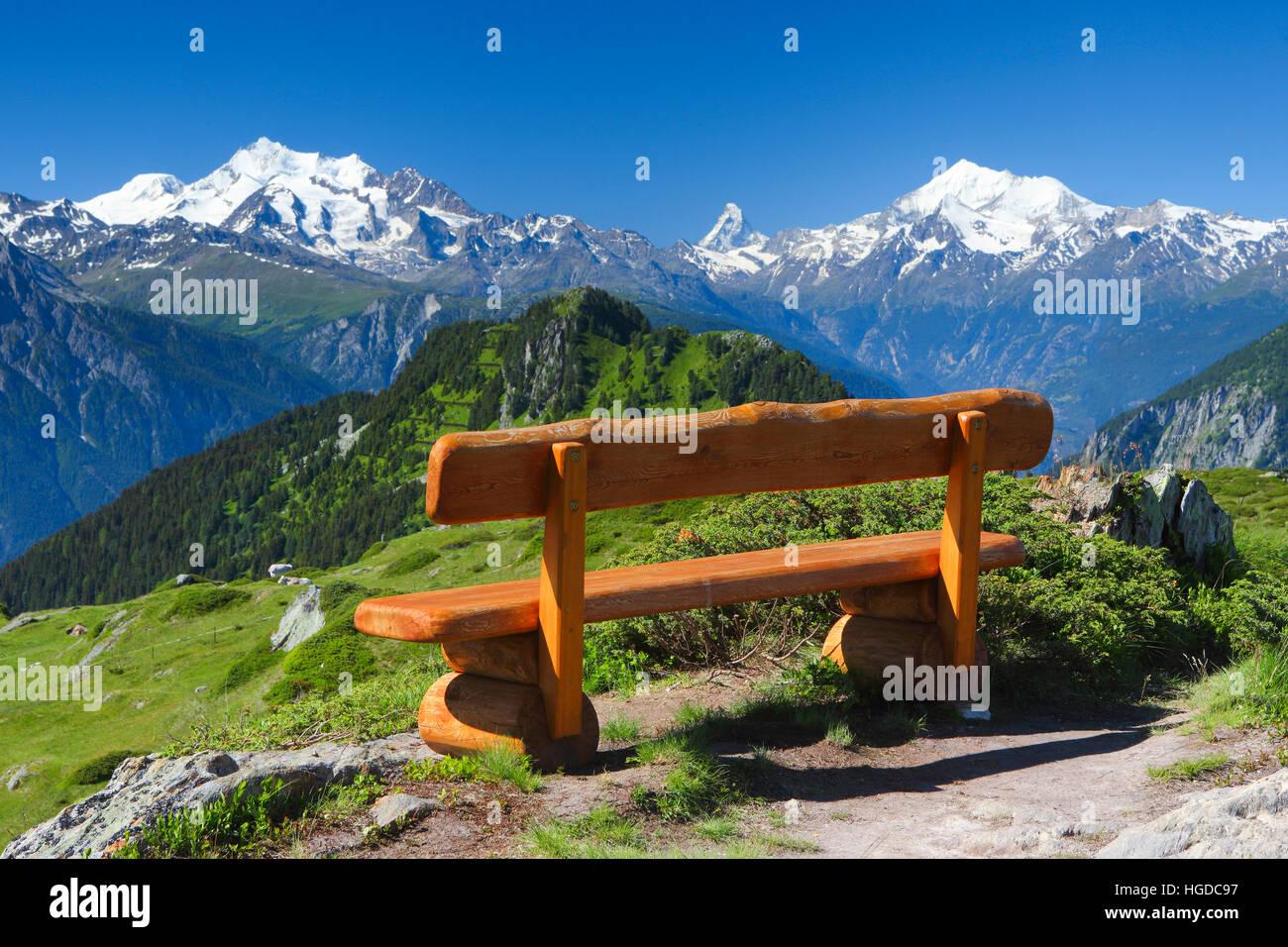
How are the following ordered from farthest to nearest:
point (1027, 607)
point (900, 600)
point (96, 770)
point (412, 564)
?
point (412, 564), point (96, 770), point (1027, 607), point (900, 600)

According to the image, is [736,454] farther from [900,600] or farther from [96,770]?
[96,770]

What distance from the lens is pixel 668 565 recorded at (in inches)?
306

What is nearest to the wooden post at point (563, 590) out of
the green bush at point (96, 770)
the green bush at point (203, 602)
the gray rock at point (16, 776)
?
the green bush at point (96, 770)

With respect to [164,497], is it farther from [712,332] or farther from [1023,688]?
[1023,688]

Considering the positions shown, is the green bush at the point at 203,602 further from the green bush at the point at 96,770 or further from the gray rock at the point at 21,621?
the gray rock at the point at 21,621

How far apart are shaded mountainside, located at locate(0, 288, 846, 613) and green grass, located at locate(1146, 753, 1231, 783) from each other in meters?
135

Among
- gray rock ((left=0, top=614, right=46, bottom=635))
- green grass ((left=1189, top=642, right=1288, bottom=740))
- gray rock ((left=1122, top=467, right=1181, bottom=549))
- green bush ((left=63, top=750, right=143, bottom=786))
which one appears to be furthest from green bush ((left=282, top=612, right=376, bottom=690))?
gray rock ((left=0, top=614, right=46, bottom=635))

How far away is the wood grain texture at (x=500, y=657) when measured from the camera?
6.37 m

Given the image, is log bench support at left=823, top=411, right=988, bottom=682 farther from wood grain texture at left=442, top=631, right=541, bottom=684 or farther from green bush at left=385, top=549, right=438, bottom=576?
green bush at left=385, top=549, right=438, bottom=576

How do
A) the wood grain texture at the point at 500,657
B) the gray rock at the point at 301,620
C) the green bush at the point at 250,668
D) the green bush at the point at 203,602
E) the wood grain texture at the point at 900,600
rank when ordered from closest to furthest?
the wood grain texture at the point at 500,657 < the wood grain texture at the point at 900,600 < the green bush at the point at 250,668 < the gray rock at the point at 301,620 < the green bush at the point at 203,602

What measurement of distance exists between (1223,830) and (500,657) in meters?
4.36

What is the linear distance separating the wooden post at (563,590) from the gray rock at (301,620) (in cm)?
3530

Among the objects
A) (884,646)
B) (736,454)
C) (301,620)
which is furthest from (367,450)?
(736,454)
